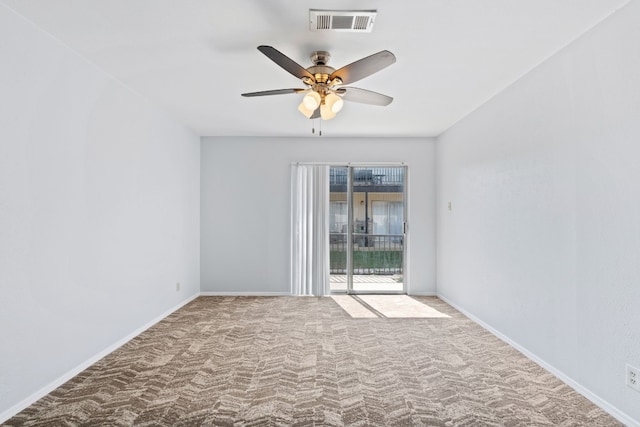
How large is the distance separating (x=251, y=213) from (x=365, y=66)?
383 centimetres

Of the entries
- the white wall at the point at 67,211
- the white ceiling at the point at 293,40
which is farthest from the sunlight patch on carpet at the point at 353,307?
the white ceiling at the point at 293,40

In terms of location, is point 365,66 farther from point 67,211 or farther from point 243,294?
point 243,294

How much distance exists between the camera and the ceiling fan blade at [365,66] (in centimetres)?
242

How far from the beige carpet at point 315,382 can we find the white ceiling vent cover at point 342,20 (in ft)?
8.10

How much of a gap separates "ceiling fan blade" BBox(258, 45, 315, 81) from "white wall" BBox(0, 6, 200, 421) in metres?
1.59

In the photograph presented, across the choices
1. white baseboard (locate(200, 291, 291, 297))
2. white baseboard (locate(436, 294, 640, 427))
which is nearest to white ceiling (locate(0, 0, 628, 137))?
white baseboard (locate(436, 294, 640, 427))

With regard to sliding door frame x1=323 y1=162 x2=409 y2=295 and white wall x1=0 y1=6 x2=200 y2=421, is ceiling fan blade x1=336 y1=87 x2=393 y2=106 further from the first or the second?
sliding door frame x1=323 y1=162 x2=409 y2=295

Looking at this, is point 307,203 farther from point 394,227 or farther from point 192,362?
point 192,362

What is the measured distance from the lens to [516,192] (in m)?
3.58

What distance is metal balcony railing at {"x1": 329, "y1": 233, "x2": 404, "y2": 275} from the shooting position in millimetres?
6145

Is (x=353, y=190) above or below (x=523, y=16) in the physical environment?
below

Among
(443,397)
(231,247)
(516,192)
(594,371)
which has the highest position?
(516,192)

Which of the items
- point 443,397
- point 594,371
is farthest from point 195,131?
point 594,371

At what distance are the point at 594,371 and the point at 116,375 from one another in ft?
11.4
